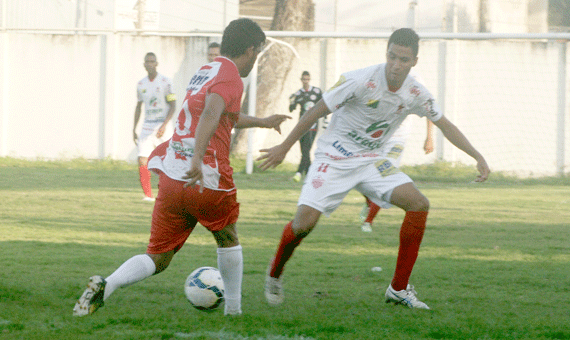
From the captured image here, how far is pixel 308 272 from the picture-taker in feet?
18.3

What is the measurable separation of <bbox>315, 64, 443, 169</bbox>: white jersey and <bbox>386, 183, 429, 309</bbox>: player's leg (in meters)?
0.38

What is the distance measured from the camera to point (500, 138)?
677 inches

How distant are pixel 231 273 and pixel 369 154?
1.39 meters

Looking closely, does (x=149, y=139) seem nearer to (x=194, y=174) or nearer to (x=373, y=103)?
(x=373, y=103)

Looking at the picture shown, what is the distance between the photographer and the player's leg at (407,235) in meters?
4.45

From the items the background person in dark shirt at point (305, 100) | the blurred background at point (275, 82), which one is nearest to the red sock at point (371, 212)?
the background person in dark shirt at point (305, 100)

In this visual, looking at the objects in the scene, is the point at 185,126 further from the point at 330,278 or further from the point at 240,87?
the point at 330,278

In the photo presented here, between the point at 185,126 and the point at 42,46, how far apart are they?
16118 millimetres

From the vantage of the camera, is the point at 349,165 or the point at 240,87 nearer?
the point at 240,87

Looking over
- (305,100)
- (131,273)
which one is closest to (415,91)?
(131,273)

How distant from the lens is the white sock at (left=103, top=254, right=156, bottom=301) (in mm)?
3846

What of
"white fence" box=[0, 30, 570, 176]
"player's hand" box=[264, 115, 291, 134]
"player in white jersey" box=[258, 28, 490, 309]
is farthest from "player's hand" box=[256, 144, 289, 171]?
"white fence" box=[0, 30, 570, 176]

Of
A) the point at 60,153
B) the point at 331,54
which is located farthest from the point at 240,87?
the point at 60,153

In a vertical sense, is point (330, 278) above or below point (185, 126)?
below
